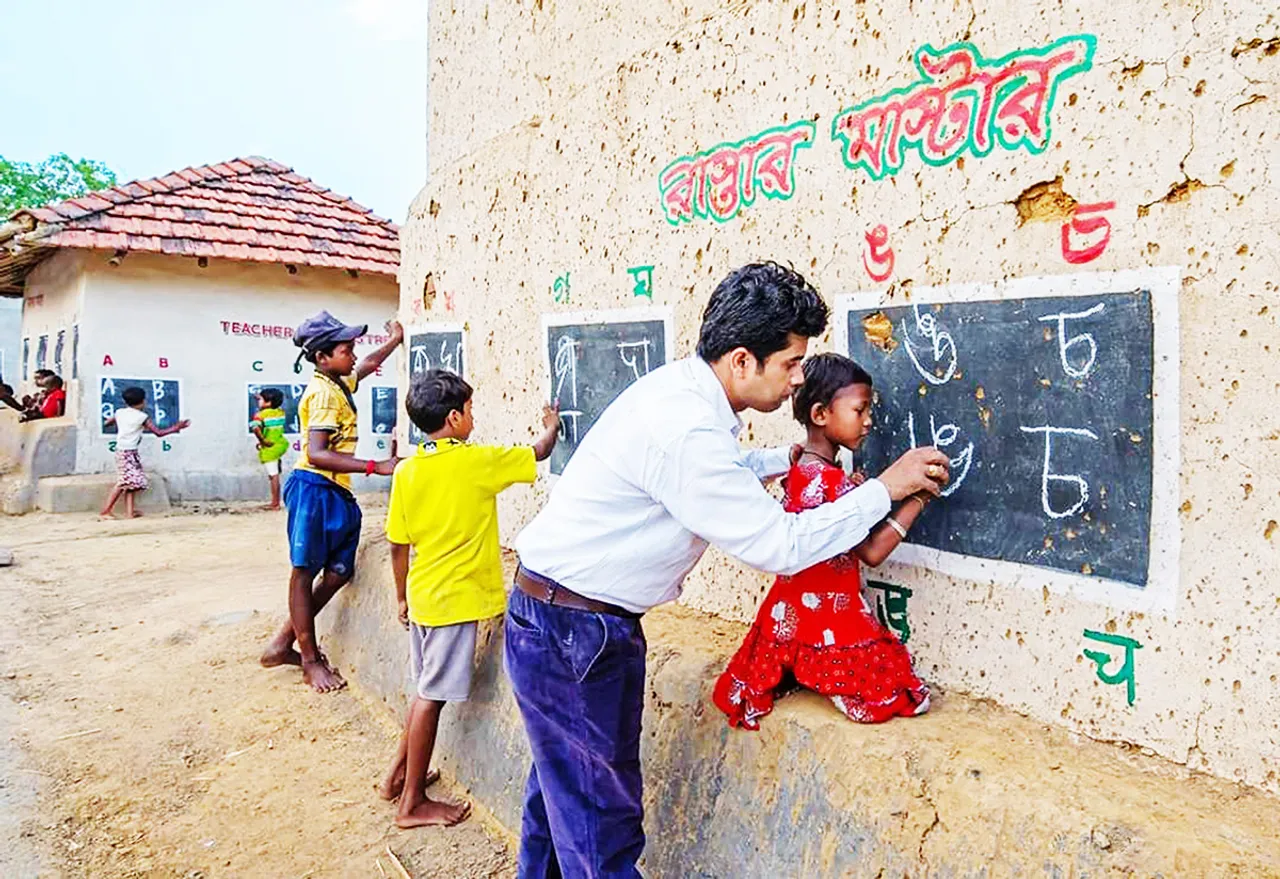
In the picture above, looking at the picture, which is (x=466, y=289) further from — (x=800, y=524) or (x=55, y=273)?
(x=55, y=273)

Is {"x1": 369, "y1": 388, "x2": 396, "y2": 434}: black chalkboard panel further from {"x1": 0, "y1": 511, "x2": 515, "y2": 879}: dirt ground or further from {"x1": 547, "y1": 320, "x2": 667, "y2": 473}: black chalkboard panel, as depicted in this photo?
{"x1": 547, "y1": 320, "x2": 667, "y2": 473}: black chalkboard panel

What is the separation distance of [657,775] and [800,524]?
3.55ft

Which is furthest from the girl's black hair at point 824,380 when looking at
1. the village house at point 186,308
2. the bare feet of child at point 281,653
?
the village house at point 186,308

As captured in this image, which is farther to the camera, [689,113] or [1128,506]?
[689,113]

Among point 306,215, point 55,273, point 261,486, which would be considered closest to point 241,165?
point 306,215

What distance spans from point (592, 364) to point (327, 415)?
147cm

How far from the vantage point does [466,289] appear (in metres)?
4.44

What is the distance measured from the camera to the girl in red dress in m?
2.24

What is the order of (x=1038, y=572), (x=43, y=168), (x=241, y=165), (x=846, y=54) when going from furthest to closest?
(x=43, y=168)
(x=241, y=165)
(x=846, y=54)
(x=1038, y=572)

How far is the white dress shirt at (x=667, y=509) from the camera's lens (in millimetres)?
1915

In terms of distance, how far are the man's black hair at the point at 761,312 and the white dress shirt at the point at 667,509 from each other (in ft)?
0.33

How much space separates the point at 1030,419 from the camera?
6.96 ft

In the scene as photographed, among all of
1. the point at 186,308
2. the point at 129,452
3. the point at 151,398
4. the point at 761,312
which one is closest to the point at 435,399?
the point at 761,312

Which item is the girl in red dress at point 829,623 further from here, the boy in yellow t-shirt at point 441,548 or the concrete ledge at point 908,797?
the boy in yellow t-shirt at point 441,548
